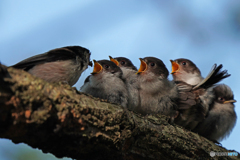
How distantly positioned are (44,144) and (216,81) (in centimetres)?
331

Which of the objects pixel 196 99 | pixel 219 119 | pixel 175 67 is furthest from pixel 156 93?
pixel 175 67

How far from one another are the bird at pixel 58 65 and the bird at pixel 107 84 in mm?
347

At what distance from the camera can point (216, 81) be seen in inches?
187

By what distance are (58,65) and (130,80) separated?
1368 millimetres

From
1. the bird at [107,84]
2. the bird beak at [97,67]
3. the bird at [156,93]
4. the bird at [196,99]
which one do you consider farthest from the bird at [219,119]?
the bird beak at [97,67]

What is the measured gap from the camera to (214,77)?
473 centimetres

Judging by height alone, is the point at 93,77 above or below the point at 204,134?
above

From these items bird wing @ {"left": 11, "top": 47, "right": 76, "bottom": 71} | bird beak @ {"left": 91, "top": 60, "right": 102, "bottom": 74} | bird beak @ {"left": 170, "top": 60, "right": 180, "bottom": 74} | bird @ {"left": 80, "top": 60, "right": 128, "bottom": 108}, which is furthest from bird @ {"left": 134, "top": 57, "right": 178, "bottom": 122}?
bird wing @ {"left": 11, "top": 47, "right": 76, "bottom": 71}

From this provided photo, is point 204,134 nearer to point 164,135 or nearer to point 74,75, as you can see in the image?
point 164,135

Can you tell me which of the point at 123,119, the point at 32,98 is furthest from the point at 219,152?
the point at 32,98

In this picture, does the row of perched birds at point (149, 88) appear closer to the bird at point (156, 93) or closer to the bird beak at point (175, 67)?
the bird at point (156, 93)

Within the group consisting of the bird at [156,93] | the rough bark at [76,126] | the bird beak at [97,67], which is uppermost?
the bird beak at [97,67]

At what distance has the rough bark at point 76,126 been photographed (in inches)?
82.4

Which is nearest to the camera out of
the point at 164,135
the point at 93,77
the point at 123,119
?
the point at 123,119
